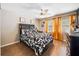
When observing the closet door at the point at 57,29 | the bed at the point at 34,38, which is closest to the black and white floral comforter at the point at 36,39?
the bed at the point at 34,38

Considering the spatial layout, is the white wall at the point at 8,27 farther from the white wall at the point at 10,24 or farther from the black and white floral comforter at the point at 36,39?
the black and white floral comforter at the point at 36,39

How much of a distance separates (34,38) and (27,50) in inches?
9.8

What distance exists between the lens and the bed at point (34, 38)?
207 cm

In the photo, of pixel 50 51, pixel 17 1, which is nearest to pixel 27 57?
pixel 50 51

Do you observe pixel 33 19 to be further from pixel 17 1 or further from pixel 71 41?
pixel 71 41

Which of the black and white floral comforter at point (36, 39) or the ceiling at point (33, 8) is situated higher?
the ceiling at point (33, 8)

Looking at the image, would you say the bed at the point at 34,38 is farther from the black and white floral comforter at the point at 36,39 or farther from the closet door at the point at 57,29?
the closet door at the point at 57,29

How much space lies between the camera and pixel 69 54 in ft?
6.88

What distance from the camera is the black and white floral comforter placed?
81.4 inches

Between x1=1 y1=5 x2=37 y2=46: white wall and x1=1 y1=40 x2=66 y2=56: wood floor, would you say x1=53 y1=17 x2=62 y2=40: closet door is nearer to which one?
x1=1 y1=40 x2=66 y2=56: wood floor

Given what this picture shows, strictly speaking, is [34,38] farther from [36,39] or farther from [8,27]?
[8,27]

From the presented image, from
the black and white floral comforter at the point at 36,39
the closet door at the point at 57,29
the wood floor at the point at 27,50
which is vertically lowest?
the wood floor at the point at 27,50

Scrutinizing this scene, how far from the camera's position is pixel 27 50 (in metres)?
2.07

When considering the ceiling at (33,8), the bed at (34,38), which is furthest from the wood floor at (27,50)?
the ceiling at (33,8)
